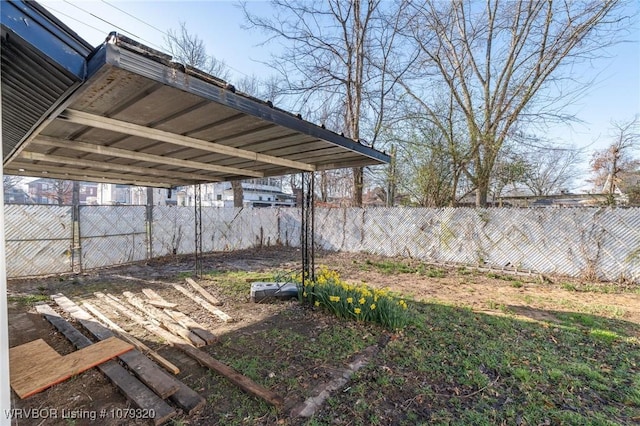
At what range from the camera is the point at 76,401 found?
1.95 meters

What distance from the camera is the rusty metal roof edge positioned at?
4.31 feet

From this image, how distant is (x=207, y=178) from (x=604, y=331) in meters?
6.26

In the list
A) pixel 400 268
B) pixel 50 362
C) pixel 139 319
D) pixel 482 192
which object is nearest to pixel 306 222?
pixel 139 319

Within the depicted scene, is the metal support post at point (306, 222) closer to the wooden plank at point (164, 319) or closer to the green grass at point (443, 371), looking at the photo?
the green grass at point (443, 371)

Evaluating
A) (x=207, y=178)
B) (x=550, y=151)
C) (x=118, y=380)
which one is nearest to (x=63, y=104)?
(x=118, y=380)

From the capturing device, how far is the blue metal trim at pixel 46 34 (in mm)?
1183

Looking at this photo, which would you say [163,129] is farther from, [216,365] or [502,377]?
[502,377]

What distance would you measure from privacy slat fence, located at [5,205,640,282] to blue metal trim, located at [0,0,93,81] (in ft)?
20.7

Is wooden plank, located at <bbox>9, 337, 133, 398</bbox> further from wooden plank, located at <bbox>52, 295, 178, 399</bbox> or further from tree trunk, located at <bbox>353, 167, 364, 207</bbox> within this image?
tree trunk, located at <bbox>353, 167, 364, 207</bbox>

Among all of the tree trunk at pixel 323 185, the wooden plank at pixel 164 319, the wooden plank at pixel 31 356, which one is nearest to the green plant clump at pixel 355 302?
the wooden plank at pixel 164 319

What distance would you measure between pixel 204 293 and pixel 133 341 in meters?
1.78

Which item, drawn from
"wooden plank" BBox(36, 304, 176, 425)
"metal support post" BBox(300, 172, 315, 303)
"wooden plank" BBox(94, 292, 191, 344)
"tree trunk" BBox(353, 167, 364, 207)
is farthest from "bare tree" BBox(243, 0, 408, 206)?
"wooden plank" BBox(36, 304, 176, 425)

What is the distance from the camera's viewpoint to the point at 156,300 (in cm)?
415

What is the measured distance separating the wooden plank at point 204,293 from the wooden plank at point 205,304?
0.08 meters
